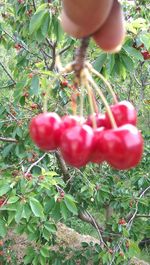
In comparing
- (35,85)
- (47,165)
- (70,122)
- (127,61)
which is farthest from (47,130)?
(47,165)

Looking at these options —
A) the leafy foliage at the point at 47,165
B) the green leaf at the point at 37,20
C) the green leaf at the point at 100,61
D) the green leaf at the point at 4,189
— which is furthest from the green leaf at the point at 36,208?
the green leaf at the point at 37,20

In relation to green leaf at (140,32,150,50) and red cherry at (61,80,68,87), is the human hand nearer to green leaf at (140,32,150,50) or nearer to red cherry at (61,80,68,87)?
green leaf at (140,32,150,50)

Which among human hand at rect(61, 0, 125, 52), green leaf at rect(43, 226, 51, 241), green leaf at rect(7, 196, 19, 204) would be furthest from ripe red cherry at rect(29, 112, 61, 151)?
green leaf at rect(43, 226, 51, 241)

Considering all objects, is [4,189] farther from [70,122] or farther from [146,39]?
[70,122]

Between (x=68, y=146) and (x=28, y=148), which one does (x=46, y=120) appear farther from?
(x=28, y=148)

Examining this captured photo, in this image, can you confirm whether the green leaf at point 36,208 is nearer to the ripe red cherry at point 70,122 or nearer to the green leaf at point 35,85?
the green leaf at point 35,85
